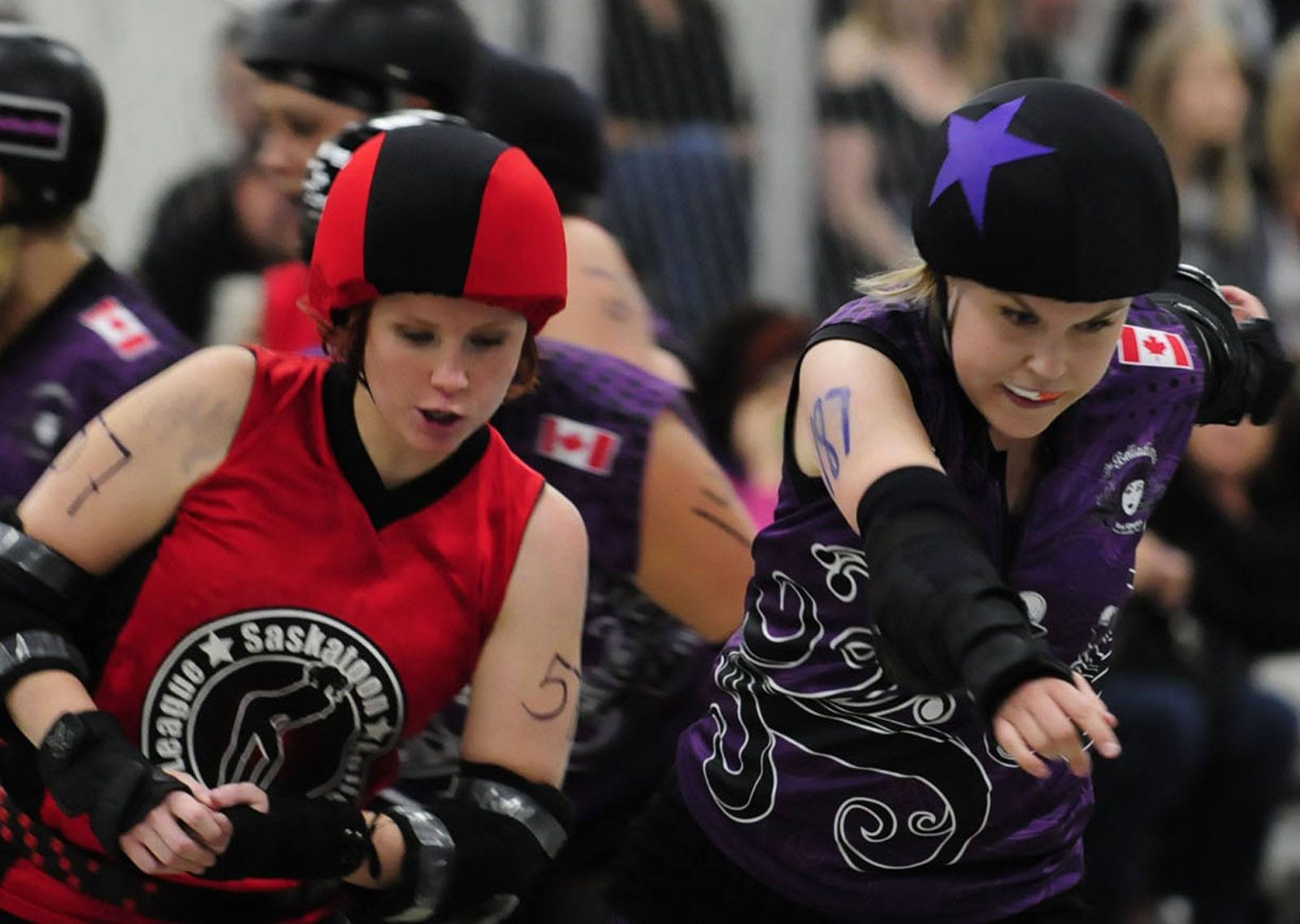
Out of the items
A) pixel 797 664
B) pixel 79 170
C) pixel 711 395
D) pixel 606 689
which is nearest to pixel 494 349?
pixel 797 664

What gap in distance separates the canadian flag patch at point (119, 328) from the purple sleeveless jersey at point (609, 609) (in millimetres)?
587

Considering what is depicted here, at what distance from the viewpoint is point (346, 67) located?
3902 millimetres

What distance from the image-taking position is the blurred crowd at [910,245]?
5.66 metres

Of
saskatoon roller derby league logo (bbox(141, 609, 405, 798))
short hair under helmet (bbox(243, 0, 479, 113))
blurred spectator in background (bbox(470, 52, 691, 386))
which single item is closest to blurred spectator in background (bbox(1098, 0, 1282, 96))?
blurred spectator in background (bbox(470, 52, 691, 386))

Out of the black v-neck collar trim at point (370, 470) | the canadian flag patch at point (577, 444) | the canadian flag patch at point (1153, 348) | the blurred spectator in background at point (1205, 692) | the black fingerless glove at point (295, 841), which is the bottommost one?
the blurred spectator in background at point (1205, 692)

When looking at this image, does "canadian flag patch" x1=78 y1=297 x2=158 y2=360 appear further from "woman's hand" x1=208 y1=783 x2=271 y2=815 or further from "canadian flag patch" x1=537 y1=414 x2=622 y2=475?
"woman's hand" x1=208 y1=783 x2=271 y2=815

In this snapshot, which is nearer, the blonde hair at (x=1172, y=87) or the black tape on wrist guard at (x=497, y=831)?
the black tape on wrist guard at (x=497, y=831)

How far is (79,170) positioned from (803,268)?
2.86 m

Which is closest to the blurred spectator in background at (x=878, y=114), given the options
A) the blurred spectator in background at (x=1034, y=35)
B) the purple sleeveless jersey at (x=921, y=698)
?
the blurred spectator in background at (x=1034, y=35)

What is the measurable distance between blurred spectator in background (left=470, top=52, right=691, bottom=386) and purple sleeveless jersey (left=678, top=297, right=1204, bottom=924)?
1.01 metres

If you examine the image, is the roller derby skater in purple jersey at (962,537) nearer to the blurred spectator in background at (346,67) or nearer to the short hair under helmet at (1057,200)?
the short hair under helmet at (1057,200)

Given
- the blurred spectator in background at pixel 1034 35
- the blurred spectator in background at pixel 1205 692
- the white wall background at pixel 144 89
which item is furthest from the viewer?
the blurred spectator in background at pixel 1034 35

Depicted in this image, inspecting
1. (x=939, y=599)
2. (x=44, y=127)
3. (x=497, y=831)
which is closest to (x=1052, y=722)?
(x=939, y=599)

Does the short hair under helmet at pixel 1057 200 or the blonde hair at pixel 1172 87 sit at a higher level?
the short hair under helmet at pixel 1057 200
